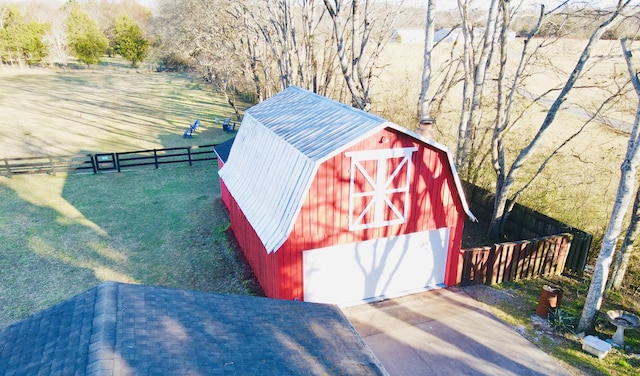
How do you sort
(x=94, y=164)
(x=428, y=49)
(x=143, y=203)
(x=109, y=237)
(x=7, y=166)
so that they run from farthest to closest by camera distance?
(x=94, y=164)
(x=7, y=166)
(x=143, y=203)
(x=109, y=237)
(x=428, y=49)

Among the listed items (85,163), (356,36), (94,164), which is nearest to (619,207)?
(356,36)

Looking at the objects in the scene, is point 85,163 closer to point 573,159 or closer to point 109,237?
point 109,237

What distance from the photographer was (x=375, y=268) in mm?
11320

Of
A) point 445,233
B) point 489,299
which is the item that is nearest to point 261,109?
point 445,233

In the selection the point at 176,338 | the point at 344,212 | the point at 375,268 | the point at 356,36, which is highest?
the point at 356,36

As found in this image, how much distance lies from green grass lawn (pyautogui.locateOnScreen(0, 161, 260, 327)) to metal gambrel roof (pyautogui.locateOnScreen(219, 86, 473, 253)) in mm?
2639

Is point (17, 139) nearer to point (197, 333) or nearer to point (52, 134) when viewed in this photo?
point (52, 134)

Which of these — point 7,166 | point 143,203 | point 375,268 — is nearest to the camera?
point 375,268

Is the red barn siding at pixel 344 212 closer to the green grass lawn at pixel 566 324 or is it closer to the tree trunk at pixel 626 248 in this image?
the green grass lawn at pixel 566 324

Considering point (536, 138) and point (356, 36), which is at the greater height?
point (356, 36)

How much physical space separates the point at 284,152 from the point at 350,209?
2.40 m

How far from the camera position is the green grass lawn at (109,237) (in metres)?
12.5

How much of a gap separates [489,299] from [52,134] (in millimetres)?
29859

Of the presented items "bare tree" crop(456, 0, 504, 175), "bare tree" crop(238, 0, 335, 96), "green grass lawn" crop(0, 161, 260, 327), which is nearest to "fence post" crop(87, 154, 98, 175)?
"green grass lawn" crop(0, 161, 260, 327)
